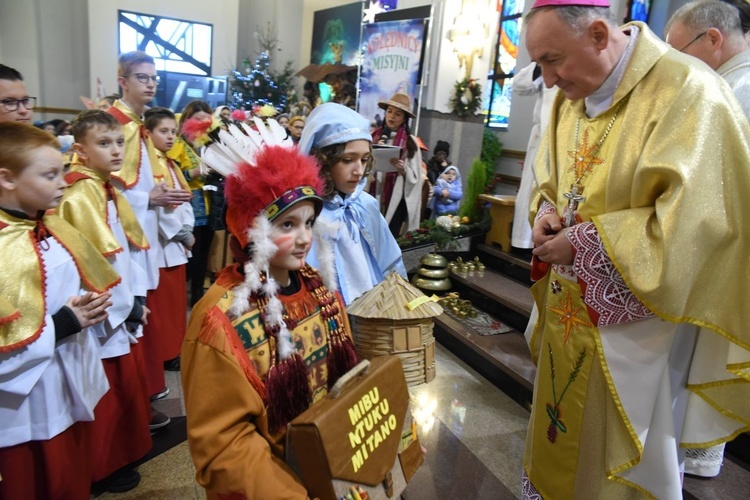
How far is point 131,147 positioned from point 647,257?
2.90 m

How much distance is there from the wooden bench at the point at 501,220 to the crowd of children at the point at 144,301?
3.24m

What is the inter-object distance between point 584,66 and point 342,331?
1.20 m

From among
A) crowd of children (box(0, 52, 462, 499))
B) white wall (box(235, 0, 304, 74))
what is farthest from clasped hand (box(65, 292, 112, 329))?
white wall (box(235, 0, 304, 74))

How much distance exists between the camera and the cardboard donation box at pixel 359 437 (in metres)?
1.19

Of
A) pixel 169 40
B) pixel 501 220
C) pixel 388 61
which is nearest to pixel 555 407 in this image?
pixel 501 220

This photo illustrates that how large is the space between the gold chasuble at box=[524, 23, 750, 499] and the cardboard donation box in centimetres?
72

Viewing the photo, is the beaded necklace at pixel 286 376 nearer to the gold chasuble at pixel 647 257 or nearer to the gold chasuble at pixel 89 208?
the gold chasuble at pixel 647 257

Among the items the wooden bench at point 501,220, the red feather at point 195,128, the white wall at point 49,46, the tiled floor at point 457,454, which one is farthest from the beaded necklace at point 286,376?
the white wall at point 49,46

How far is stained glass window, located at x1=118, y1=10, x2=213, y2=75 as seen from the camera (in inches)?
429

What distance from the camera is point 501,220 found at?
559 centimetres

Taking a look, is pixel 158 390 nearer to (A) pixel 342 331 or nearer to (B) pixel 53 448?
(B) pixel 53 448

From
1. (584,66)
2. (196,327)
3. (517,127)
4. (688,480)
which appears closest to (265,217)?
(196,327)

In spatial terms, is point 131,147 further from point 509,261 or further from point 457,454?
point 509,261

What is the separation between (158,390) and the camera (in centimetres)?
331
